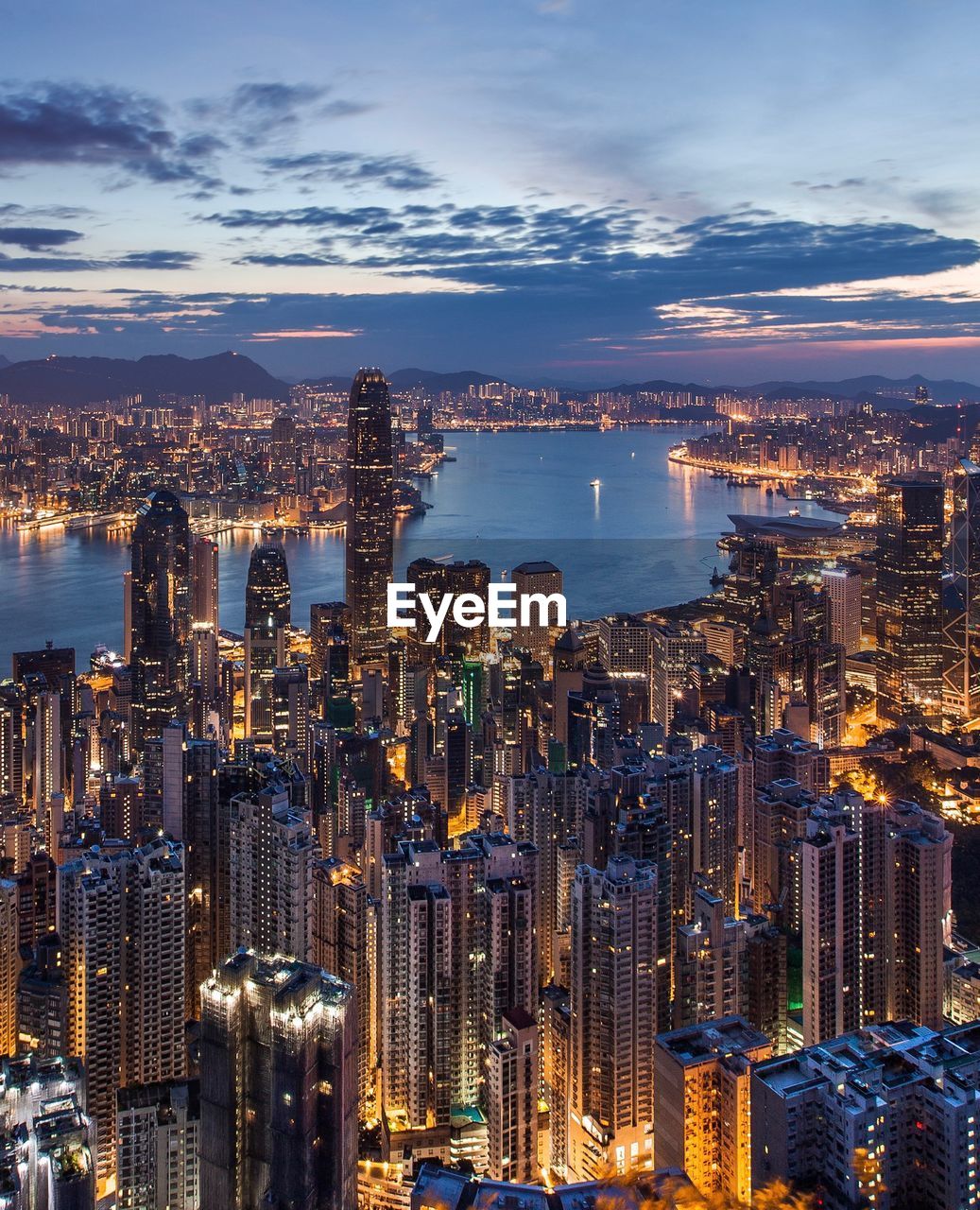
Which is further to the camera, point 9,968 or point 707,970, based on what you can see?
point 9,968

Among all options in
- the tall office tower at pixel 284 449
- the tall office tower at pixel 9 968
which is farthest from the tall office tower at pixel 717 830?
the tall office tower at pixel 284 449

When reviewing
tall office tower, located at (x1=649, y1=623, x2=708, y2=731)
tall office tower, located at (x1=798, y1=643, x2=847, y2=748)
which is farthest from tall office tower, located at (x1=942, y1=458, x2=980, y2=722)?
tall office tower, located at (x1=649, y1=623, x2=708, y2=731)

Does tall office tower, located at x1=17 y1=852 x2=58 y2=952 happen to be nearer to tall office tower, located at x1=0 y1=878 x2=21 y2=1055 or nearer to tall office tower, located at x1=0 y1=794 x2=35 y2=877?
Result: tall office tower, located at x1=0 y1=878 x2=21 y2=1055

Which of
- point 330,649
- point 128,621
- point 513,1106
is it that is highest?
point 128,621

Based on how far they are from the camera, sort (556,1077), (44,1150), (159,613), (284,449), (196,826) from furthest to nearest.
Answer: (284,449) < (159,613) < (196,826) < (556,1077) < (44,1150)

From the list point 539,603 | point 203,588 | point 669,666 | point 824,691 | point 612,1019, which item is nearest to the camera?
point 612,1019

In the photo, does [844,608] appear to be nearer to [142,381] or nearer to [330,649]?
[330,649]

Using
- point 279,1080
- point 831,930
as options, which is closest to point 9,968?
point 279,1080
